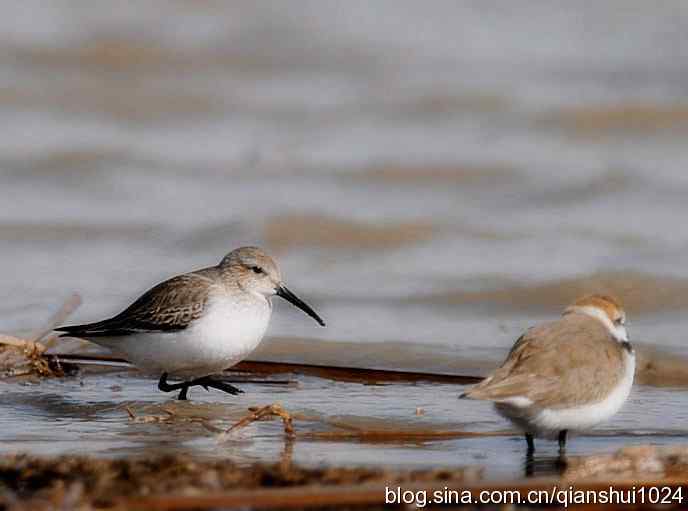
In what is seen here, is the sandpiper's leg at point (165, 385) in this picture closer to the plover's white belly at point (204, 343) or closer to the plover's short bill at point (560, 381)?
the plover's white belly at point (204, 343)

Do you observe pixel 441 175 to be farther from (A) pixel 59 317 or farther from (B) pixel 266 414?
(B) pixel 266 414

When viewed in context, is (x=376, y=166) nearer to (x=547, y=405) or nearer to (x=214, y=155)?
(x=214, y=155)

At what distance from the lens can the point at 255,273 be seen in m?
7.89

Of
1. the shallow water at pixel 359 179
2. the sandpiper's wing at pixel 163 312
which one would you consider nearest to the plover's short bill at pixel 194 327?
the sandpiper's wing at pixel 163 312

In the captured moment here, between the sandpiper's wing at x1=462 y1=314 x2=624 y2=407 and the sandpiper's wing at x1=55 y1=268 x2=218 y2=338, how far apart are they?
2131 millimetres

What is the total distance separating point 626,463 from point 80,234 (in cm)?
709

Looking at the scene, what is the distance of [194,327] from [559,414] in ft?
7.76

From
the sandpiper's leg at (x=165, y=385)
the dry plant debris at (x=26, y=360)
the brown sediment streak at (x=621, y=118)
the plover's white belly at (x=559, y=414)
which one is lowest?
the plover's white belly at (x=559, y=414)

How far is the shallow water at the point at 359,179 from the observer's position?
8.28 m

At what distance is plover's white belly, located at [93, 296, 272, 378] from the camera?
7.40 m

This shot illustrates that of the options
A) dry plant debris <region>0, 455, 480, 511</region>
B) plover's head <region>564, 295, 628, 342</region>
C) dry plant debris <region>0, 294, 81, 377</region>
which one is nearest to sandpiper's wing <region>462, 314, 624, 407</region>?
plover's head <region>564, 295, 628, 342</region>

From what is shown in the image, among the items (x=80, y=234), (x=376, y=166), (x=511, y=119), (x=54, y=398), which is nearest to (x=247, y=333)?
(x=54, y=398)

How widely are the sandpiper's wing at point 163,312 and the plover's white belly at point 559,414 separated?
7.40ft

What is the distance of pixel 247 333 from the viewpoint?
7.47 m
